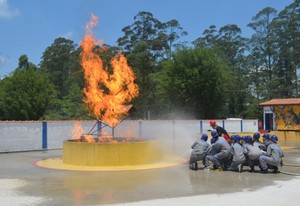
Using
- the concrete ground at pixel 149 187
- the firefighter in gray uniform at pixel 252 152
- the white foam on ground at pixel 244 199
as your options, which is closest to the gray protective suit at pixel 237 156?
the firefighter in gray uniform at pixel 252 152

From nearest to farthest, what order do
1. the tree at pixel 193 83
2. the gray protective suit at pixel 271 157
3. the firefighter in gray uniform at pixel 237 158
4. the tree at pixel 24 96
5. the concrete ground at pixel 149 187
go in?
1. the concrete ground at pixel 149 187
2. the gray protective suit at pixel 271 157
3. the firefighter in gray uniform at pixel 237 158
4. the tree at pixel 24 96
5. the tree at pixel 193 83

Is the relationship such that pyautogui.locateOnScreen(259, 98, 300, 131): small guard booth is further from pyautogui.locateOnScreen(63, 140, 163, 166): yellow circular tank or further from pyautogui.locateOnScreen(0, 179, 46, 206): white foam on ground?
pyautogui.locateOnScreen(0, 179, 46, 206): white foam on ground

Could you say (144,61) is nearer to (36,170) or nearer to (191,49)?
(191,49)

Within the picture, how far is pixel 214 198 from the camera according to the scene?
873 centimetres

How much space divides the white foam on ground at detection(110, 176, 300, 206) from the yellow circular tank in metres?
5.78

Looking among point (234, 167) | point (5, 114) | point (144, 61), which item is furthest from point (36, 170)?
point (144, 61)

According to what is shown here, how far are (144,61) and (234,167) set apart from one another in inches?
1864

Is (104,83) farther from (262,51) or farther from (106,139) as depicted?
(262,51)

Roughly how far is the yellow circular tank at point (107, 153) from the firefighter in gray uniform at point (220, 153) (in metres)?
2.73

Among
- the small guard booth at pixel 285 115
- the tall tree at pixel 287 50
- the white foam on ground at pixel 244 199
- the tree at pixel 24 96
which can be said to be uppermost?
the tall tree at pixel 287 50

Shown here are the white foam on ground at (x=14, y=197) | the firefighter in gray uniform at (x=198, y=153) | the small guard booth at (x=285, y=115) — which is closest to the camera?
the white foam on ground at (x=14, y=197)

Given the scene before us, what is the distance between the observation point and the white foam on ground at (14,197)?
8.31 meters

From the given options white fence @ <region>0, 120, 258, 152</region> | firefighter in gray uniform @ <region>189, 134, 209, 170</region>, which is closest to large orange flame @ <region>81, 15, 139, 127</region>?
white fence @ <region>0, 120, 258, 152</region>

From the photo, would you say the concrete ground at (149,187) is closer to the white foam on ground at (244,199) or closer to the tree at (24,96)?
the white foam on ground at (244,199)
